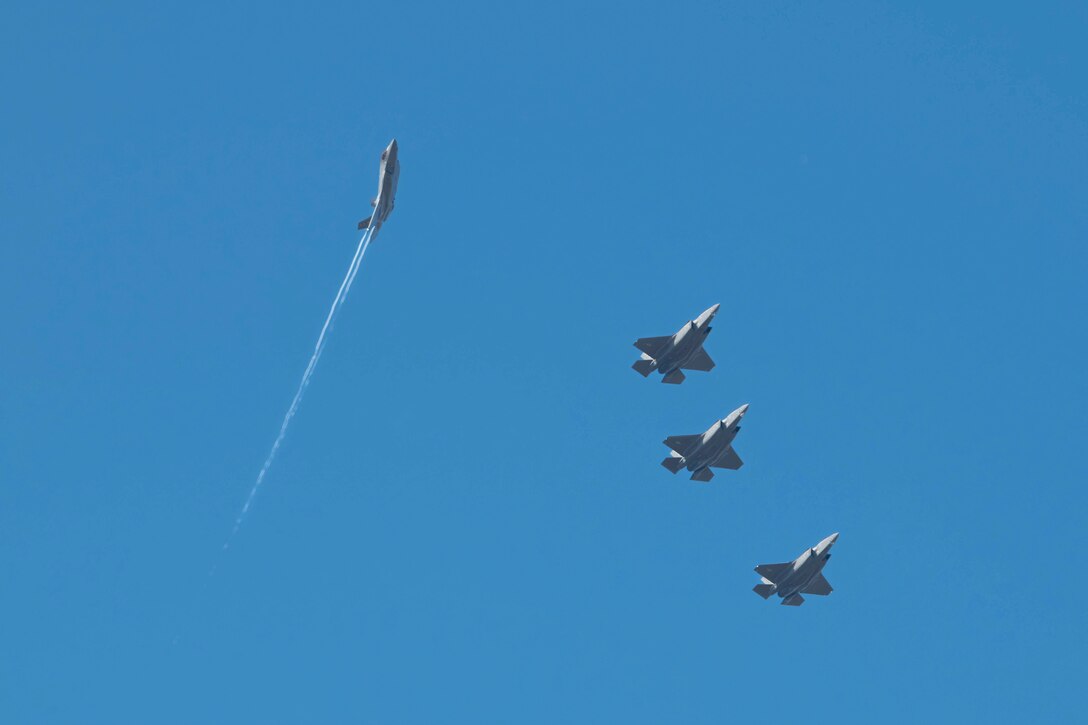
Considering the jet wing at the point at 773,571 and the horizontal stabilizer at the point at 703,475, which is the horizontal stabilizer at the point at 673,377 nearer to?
the horizontal stabilizer at the point at 703,475

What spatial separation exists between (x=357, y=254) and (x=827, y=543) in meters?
46.8

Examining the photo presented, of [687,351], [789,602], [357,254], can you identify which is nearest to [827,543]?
[789,602]

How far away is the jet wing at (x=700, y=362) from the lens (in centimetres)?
14288

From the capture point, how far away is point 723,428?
142 m


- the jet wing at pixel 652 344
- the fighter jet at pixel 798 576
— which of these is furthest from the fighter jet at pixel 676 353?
the fighter jet at pixel 798 576

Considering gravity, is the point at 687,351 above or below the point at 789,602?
above

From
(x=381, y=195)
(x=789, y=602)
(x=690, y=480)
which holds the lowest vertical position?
(x=789, y=602)

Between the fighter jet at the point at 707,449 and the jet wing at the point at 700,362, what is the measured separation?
16.1 feet

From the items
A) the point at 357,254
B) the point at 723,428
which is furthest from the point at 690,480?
the point at 357,254

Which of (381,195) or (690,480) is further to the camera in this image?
(690,480)

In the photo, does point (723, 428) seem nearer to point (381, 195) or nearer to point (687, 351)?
point (687, 351)

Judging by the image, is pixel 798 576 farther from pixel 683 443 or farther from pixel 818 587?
pixel 683 443

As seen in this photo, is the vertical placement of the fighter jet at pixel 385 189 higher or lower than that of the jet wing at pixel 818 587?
higher

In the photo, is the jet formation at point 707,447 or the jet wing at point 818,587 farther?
the jet wing at point 818,587
